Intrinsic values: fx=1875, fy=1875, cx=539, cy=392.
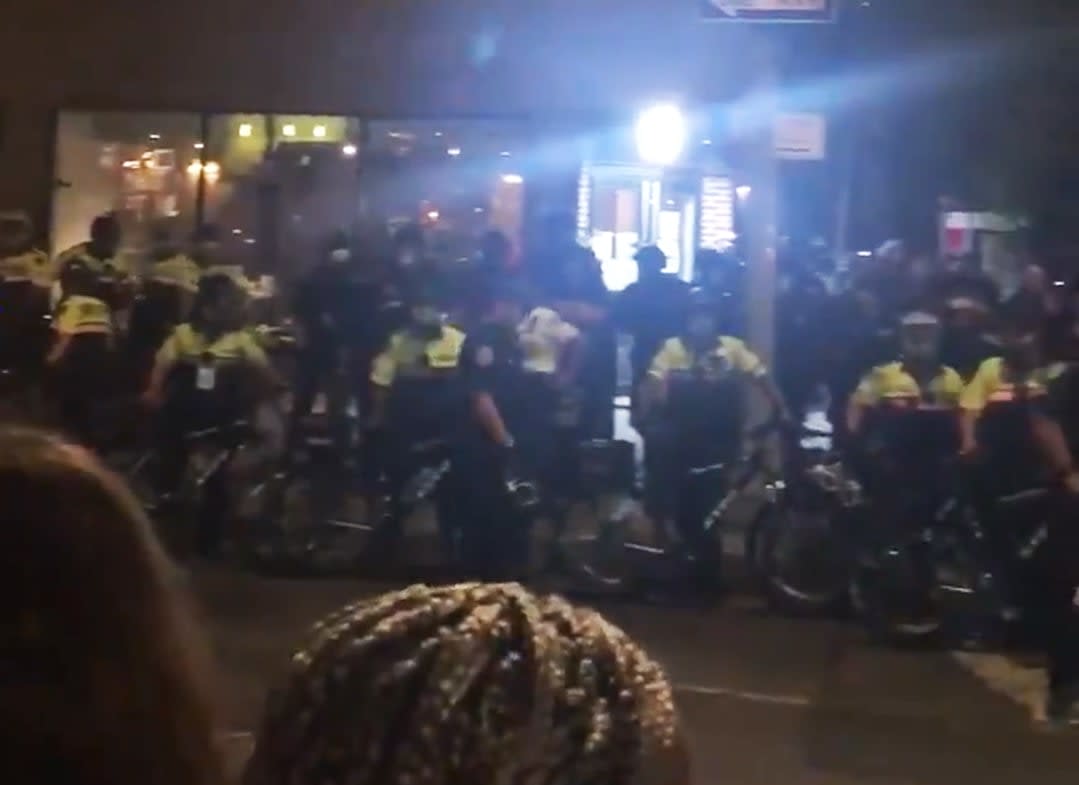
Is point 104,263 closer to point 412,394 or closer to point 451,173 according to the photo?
point 412,394

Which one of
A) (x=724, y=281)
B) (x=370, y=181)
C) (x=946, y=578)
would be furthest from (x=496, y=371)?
(x=370, y=181)

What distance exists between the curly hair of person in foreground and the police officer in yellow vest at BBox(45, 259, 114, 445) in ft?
31.4

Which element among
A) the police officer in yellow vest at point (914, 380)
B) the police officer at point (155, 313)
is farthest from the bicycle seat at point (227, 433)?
the police officer in yellow vest at point (914, 380)

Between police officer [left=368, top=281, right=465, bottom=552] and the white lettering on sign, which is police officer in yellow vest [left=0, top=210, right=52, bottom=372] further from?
the white lettering on sign

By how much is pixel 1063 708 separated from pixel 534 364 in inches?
143

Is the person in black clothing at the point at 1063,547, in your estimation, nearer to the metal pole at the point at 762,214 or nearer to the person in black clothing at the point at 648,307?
the person in black clothing at the point at 648,307

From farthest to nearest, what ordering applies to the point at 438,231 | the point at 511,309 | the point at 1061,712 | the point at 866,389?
the point at 438,231
the point at 511,309
the point at 866,389
the point at 1061,712

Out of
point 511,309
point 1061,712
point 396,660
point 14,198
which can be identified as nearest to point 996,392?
point 1061,712

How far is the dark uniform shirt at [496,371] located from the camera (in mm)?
9766

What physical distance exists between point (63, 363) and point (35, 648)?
9.86 m

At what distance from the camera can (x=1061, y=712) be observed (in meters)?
7.76

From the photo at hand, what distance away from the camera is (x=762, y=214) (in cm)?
1313

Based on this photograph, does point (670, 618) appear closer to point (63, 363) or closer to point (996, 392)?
point (996, 392)

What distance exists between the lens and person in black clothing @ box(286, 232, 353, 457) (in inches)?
423
